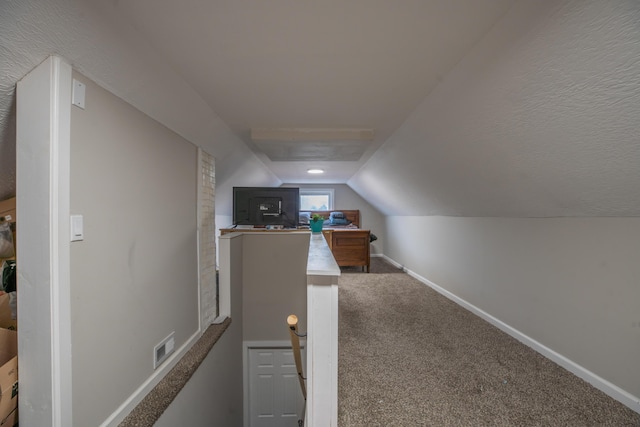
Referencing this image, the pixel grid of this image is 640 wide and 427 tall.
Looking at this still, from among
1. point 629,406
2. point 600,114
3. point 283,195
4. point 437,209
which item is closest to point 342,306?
point 283,195

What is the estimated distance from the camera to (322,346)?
3.09 feet

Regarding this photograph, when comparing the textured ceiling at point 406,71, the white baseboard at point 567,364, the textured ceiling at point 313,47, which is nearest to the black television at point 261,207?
the textured ceiling at point 406,71

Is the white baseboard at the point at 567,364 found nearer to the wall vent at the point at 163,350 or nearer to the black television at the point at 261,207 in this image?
the black television at the point at 261,207

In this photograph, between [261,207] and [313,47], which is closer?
[313,47]

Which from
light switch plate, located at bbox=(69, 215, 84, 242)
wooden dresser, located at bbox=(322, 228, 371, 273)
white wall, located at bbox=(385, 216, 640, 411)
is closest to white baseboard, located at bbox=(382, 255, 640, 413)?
white wall, located at bbox=(385, 216, 640, 411)

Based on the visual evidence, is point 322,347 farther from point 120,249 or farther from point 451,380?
point 451,380

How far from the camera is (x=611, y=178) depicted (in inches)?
48.0

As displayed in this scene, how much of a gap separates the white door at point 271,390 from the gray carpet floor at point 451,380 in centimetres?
101

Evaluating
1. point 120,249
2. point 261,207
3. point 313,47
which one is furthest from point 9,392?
point 261,207

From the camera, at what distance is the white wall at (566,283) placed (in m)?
1.37

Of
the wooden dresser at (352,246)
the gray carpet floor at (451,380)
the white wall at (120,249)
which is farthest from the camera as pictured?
the wooden dresser at (352,246)

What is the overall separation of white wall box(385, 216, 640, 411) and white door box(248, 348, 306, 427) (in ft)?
7.48

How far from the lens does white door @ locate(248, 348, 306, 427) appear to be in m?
2.79

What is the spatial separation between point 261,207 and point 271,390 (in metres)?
2.13
